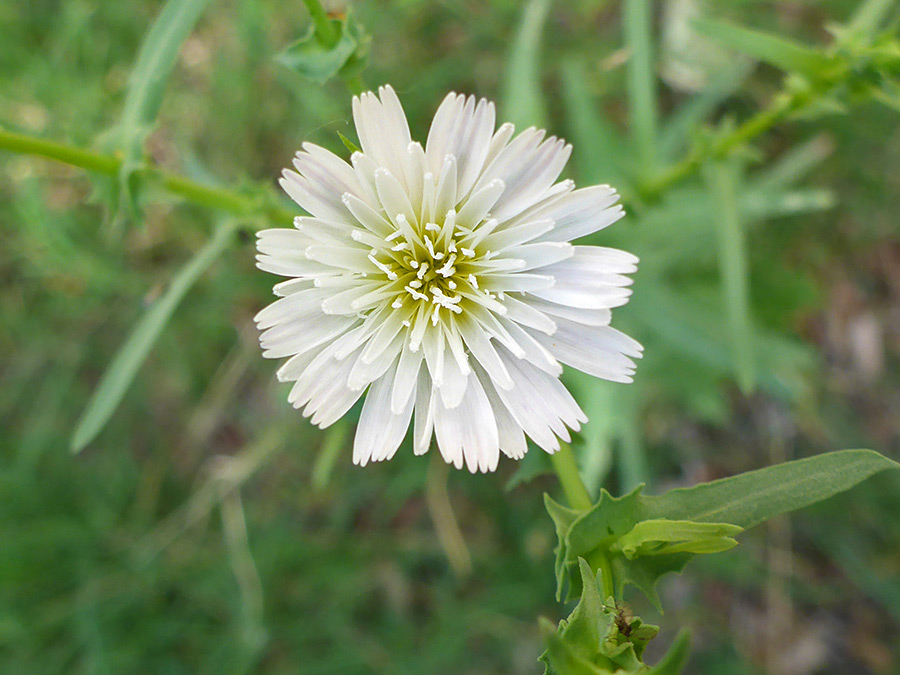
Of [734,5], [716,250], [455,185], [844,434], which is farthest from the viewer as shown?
[844,434]

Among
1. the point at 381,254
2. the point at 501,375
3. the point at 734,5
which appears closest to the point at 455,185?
the point at 381,254

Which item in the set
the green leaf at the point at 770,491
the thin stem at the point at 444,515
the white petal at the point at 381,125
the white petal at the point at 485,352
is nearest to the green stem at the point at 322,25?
the white petal at the point at 381,125

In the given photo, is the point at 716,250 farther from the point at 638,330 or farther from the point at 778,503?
the point at 778,503

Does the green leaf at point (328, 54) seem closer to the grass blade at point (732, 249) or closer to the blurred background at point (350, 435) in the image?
the grass blade at point (732, 249)

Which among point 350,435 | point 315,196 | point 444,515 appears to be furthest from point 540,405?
point 444,515

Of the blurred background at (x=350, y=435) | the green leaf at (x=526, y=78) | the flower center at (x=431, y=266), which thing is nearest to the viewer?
the flower center at (x=431, y=266)
